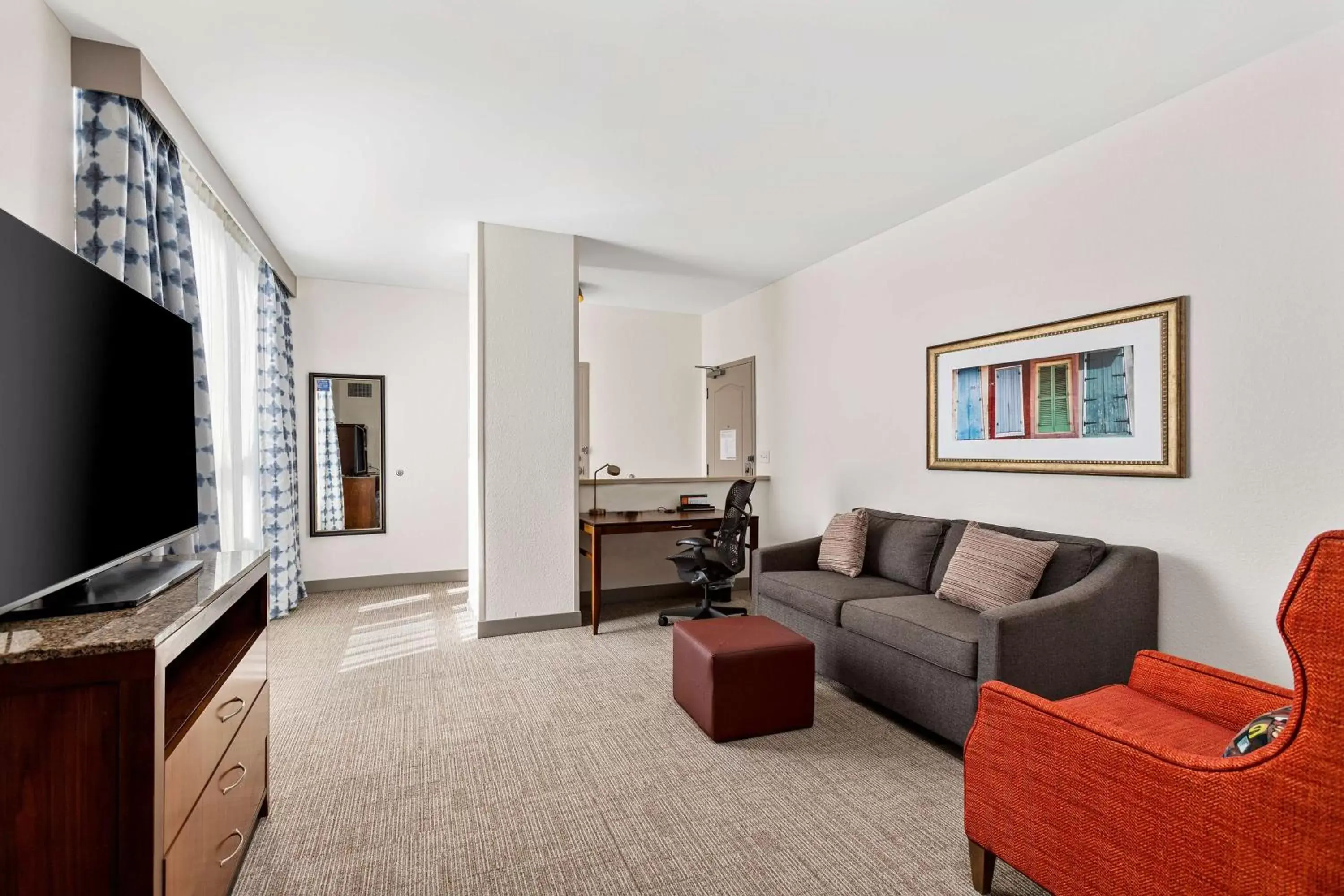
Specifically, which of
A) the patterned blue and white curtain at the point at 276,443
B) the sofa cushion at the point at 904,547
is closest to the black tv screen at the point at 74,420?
the patterned blue and white curtain at the point at 276,443

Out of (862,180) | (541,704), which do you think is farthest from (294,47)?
(541,704)

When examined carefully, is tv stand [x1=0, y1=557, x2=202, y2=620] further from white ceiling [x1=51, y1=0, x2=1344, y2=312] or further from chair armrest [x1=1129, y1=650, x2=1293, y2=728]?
chair armrest [x1=1129, y1=650, x2=1293, y2=728]

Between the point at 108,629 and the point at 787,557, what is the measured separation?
3.44 meters

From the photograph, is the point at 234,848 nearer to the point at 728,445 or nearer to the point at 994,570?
the point at 994,570

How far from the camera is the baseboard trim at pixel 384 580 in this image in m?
5.53

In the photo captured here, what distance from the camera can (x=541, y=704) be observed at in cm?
311

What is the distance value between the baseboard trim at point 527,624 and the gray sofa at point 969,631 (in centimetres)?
169

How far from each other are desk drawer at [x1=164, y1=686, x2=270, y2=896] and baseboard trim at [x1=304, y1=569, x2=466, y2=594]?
12.2 ft

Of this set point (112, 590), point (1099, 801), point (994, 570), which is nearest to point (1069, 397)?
point (994, 570)

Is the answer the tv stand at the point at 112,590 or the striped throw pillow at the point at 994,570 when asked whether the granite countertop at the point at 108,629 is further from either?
the striped throw pillow at the point at 994,570

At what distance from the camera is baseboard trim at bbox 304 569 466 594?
553 centimetres

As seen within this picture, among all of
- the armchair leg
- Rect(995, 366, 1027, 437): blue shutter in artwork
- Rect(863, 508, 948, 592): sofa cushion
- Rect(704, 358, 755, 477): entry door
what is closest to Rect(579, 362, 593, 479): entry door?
Rect(704, 358, 755, 477): entry door

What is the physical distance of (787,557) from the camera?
4.10 metres

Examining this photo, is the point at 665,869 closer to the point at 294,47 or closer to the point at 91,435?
the point at 91,435
